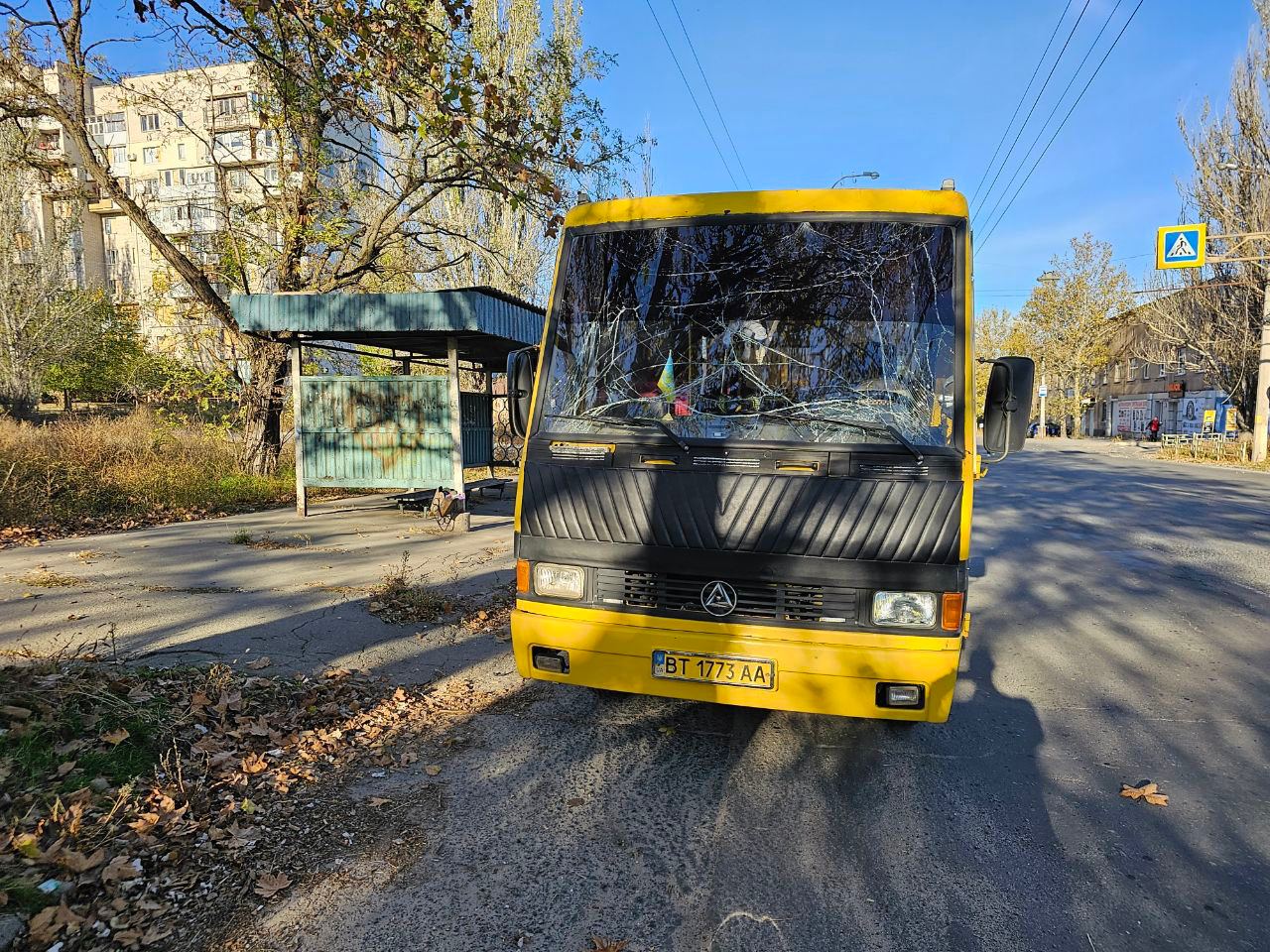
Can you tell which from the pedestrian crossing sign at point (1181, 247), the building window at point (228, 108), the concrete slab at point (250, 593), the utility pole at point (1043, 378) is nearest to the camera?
the concrete slab at point (250, 593)

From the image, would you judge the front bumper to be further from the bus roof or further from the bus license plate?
the bus roof

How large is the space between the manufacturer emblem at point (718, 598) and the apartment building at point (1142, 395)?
127ft

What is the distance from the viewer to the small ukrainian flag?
3.51 metres

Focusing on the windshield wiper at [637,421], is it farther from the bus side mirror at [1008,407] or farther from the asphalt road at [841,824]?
the asphalt road at [841,824]

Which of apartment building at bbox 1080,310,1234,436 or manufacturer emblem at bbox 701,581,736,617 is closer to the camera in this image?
manufacturer emblem at bbox 701,581,736,617

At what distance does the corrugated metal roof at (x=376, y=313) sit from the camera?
9172 mm

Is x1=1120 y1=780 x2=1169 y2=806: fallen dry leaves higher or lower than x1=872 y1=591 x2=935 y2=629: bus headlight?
lower

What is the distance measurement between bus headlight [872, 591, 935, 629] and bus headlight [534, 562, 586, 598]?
1.33 metres

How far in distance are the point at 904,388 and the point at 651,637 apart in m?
1.64

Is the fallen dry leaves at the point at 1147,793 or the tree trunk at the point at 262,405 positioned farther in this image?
the tree trunk at the point at 262,405

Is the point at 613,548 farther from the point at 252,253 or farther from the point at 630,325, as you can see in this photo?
the point at 252,253

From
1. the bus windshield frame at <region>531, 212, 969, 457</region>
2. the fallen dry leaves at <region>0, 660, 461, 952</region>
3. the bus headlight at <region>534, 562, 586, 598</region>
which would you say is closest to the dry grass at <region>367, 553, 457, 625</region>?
the fallen dry leaves at <region>0, 660, 461, 952</region>

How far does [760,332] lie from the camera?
351cm

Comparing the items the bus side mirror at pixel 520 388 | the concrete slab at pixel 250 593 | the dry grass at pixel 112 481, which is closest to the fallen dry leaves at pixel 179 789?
the concrete slab at pixel 250 593
